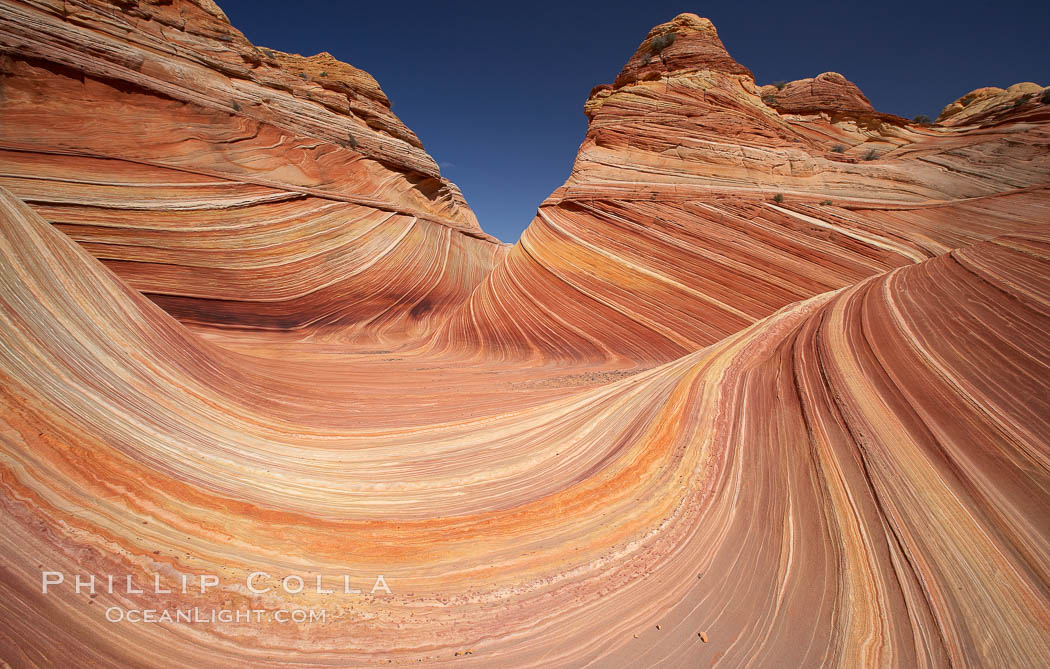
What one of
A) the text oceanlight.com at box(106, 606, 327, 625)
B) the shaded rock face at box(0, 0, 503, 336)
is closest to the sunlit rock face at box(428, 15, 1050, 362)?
the shaded rock face at box(0, 0, 503, 336)

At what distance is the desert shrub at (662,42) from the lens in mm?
8805

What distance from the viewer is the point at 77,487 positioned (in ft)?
4.97

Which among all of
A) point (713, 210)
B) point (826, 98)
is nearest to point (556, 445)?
point (713, 210)

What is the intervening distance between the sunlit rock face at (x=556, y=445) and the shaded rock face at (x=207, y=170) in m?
0.07

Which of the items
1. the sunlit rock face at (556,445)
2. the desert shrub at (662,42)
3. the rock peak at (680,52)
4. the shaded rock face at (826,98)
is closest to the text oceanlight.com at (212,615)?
the sunlit rock face at (556,445)

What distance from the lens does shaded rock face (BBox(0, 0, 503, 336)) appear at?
5965 mm

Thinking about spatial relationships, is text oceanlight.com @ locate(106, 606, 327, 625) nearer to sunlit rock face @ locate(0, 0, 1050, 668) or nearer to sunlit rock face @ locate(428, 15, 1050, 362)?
sunlit rock face @ locate(0, 0, 1050, 668)

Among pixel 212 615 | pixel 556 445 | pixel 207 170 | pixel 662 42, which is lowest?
pixel 212 615

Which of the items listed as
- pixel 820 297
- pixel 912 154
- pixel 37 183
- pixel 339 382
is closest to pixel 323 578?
pixel 339 382

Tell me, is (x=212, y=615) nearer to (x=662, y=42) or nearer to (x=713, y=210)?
(x=713, y=210)

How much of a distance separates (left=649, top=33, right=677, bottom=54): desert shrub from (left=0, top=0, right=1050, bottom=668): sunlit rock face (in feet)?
15.6

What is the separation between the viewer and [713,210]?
6.43 metres

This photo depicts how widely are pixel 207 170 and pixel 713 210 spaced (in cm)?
951

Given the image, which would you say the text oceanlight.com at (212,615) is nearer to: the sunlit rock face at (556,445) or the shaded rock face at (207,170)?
the sunlit rock face at (556,445)
